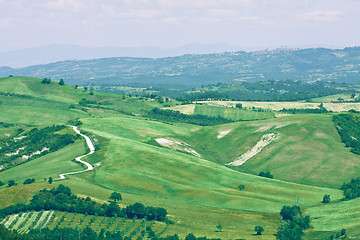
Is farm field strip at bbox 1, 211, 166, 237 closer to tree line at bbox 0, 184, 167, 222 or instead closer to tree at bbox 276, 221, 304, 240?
tree line at bbox 0, 184, 167, 222

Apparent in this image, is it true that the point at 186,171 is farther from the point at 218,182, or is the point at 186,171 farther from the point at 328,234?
the point at 328,234

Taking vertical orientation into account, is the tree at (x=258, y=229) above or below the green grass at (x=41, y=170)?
below

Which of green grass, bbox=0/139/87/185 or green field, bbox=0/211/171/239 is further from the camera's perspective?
green grass, bbox=0/139/87/185

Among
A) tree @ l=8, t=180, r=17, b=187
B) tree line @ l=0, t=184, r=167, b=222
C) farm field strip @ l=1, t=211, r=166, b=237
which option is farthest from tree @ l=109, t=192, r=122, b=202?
tree @ l=8, t=180, r=17, b=187

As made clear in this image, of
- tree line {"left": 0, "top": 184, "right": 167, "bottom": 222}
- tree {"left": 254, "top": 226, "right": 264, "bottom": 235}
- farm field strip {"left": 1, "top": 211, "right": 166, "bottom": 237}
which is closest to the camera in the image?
farm field strip {"left": 1, "top": 211, "right": 166, "bottom": 237}

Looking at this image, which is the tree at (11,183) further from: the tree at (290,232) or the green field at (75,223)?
the tree at (290,232)

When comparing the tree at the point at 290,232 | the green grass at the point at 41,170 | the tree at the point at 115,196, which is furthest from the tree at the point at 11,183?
the tree at the point at 290,232

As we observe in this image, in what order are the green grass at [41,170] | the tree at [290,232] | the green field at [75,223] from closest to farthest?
the tree at [290,232], the green field at [75,223], the green grass at [41,170]

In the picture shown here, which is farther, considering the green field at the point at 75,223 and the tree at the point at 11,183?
the tree at the point at 11,183

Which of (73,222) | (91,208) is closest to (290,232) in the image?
(91,208)

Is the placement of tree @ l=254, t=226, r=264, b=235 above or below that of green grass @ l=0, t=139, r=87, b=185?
below

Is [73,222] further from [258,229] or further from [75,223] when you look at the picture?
[258,229]

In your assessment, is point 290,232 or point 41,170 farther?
point 41,170
